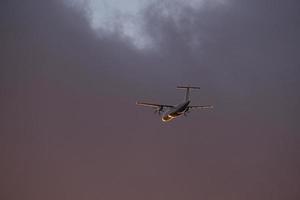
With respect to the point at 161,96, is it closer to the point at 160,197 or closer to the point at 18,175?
the point at 160,197

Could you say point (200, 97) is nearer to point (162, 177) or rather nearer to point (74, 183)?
point (162, 177)

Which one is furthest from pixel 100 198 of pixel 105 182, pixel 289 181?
pixel 289 181

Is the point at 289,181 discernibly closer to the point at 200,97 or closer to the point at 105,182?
the point at 200,97

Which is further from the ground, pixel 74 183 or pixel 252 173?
pixel 252 173

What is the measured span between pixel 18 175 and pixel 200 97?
19.3 m

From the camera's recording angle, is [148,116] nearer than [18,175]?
No

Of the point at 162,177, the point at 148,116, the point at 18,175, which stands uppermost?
the point at 148,116

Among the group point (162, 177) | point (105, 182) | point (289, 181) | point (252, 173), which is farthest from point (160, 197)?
point (289, 181)

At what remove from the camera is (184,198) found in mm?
50469

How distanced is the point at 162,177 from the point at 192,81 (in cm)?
1024

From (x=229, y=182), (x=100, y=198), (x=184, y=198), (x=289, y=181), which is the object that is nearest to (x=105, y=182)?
(x=100, y=198)

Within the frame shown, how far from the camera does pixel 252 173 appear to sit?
51031mm

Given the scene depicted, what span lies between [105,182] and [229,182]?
12568 mm

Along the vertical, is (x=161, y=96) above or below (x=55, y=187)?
above
